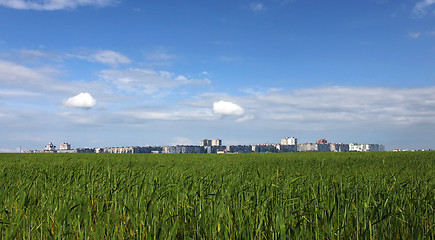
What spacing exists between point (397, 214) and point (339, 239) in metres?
1.20

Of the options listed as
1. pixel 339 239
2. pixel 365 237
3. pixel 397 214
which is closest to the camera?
pixel 365 237

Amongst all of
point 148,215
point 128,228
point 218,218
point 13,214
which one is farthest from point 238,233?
point 13,214

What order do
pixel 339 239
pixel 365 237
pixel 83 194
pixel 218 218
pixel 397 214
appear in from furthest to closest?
pixel 83 194 < pixel 397 214 < pixel 218 218 < pixel 339 239 < pixel 365 237

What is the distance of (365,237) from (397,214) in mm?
1205

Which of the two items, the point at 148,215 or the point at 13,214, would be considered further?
the point at 13,214

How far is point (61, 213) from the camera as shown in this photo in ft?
11.6

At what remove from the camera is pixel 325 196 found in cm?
398

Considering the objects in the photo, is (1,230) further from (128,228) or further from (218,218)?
(218,218)

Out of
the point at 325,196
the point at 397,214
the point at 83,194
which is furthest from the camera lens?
the point at 83,194

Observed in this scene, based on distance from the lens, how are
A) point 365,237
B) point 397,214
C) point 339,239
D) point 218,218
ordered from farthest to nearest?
point 397,214 → point 218,218 → point 339,239 → point 365,237

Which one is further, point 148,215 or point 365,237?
point 148,215

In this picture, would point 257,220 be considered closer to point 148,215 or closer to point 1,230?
point 148,215

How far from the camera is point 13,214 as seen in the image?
3.73 meters

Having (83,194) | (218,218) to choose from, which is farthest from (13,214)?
(218,218)
